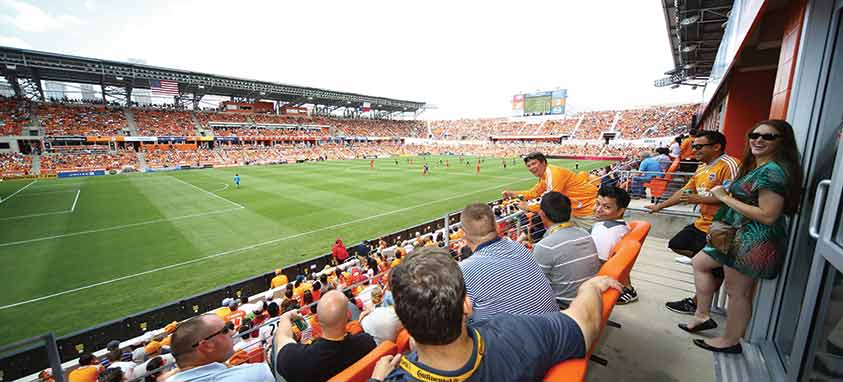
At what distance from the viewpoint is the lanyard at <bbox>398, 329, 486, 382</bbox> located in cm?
104

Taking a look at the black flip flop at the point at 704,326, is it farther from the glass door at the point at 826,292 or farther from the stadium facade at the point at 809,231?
the glass door at the point at 826,292

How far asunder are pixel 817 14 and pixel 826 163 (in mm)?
1184

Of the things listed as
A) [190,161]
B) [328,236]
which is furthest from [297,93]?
[328,236]

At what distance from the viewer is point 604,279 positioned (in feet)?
5.90

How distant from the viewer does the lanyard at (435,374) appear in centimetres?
104

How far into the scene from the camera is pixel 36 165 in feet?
98.2

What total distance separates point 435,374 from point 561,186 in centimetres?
441

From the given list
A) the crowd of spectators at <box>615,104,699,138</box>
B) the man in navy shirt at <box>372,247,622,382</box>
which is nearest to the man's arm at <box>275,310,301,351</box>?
the man in navy shirt at <box>372,247,622,382</box>

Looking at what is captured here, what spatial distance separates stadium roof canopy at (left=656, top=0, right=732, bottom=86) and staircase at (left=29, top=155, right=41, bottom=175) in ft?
156

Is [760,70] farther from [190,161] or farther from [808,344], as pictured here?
[190,161]

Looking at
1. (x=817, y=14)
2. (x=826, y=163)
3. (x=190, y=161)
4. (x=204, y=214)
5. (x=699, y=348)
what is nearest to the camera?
(x=826, y=163)

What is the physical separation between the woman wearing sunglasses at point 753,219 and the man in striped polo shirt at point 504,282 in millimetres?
1668

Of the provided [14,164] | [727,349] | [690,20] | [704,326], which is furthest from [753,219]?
[14,164]

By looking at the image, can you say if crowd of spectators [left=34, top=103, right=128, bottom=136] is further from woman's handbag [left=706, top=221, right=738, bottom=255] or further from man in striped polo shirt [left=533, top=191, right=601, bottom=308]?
woman's handbag [left=706, top=221, right=738, bottom=255]
